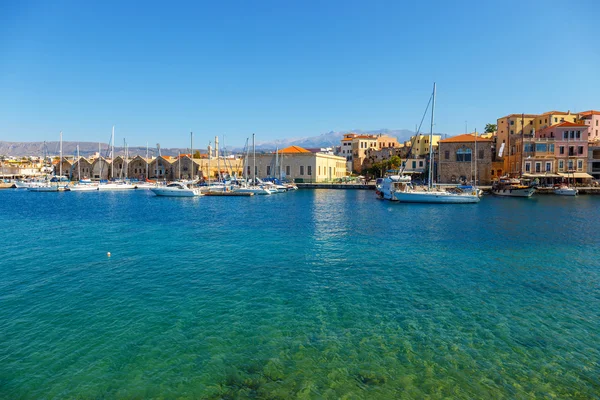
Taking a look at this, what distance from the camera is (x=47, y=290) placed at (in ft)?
39.6

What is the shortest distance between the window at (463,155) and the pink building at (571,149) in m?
11.3

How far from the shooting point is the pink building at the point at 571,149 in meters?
55.1

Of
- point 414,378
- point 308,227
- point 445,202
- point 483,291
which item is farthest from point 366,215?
point 414,378

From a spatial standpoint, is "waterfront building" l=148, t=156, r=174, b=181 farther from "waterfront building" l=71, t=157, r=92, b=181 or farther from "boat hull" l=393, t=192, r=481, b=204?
"boat hull" l=393, t=192, r=481, b=204

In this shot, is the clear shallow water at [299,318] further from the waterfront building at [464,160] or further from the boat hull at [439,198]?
the waterfront building at [464,160]

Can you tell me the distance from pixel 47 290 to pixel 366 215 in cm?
2341

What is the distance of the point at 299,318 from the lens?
32.9 feet

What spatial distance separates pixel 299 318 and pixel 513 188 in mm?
47968

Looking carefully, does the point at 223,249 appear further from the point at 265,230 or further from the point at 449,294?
the point at 449,294

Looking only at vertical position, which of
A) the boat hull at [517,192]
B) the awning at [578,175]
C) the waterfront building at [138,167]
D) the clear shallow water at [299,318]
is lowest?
the clear shallow water at [299,318]

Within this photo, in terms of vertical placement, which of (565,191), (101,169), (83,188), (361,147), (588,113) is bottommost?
(83,188)

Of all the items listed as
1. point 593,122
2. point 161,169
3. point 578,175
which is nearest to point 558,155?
point 578,175

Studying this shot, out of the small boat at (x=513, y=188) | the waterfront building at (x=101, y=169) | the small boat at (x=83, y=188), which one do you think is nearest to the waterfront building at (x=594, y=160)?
the small boat at (x=513, y=188)

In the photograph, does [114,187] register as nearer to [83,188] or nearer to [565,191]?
[83,188]
